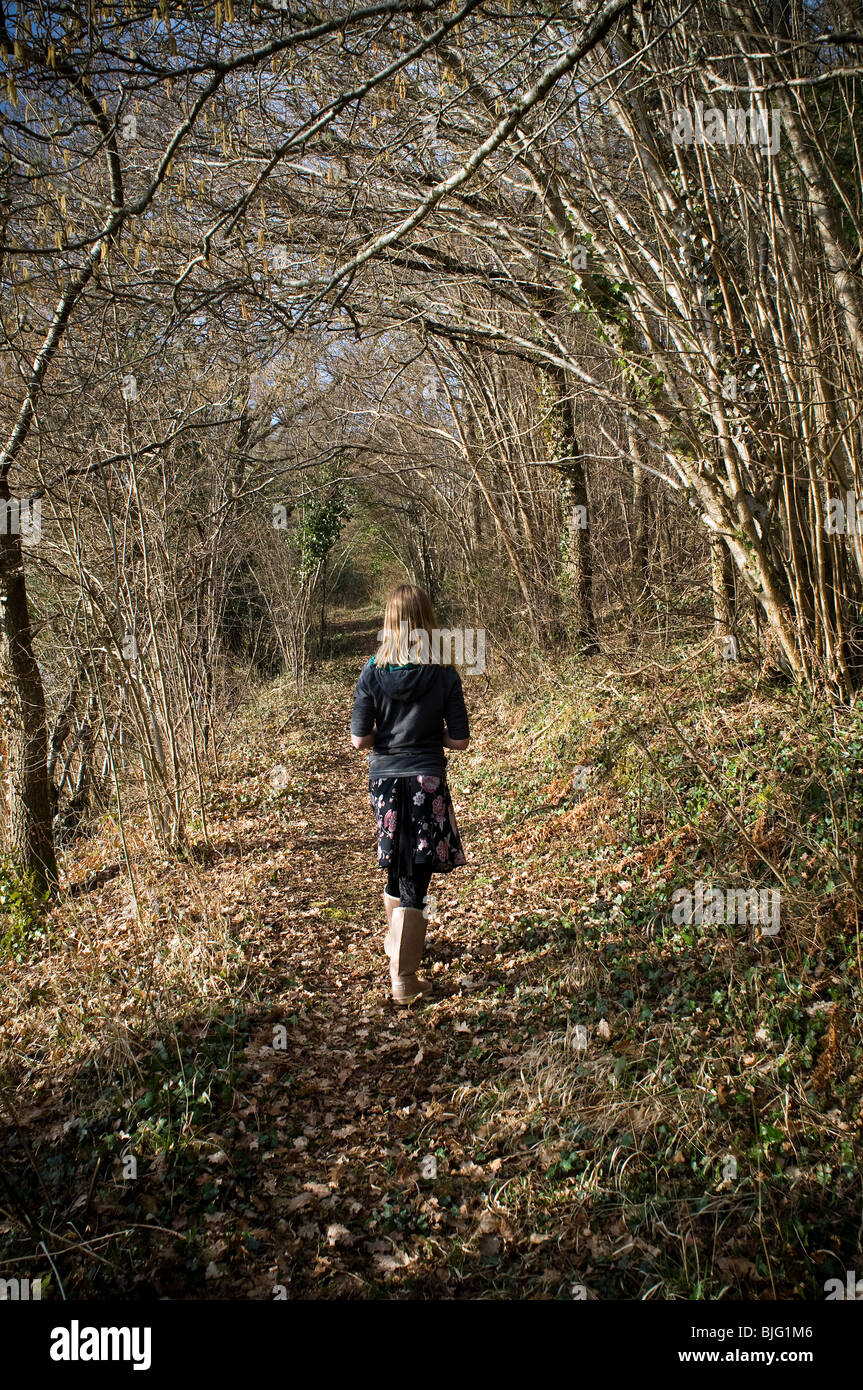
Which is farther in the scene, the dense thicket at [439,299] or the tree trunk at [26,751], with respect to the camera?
the tree trunk at [26,751]

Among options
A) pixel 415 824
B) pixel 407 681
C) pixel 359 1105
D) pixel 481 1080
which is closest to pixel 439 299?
pixel 407 681

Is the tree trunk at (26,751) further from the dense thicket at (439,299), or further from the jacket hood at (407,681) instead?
the jacket hood at (407,681)

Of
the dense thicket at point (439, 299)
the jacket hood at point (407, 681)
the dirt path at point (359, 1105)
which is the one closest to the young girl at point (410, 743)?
the jacket hood at point (407, 681)

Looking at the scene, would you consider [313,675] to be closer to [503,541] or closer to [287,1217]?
[503,541]

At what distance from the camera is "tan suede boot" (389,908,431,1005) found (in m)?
4.06

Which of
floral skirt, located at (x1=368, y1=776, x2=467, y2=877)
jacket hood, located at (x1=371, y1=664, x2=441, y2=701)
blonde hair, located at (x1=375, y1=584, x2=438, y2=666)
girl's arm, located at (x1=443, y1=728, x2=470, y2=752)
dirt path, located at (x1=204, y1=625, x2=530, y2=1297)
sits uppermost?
blonde hair, located at (x1=375, y1=584, x2=438, y2=666)

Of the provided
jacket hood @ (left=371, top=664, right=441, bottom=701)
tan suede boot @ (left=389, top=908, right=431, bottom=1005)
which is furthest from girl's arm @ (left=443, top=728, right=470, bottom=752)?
tan suede boot @ (left=389, top=908, right=431, bottom=1005)

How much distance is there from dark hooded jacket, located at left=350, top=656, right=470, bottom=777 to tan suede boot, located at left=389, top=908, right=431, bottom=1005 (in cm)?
77

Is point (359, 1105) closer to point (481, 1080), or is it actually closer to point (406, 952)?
point (481, 1080)

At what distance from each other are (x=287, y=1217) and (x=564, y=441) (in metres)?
8.37

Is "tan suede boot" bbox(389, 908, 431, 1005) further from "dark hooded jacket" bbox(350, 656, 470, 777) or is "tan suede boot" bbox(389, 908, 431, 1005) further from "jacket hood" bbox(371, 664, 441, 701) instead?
"jacket hood" bbox(371, 664, 441, 701)

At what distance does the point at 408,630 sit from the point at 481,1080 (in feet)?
7.15

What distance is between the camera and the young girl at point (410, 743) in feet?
12.9
